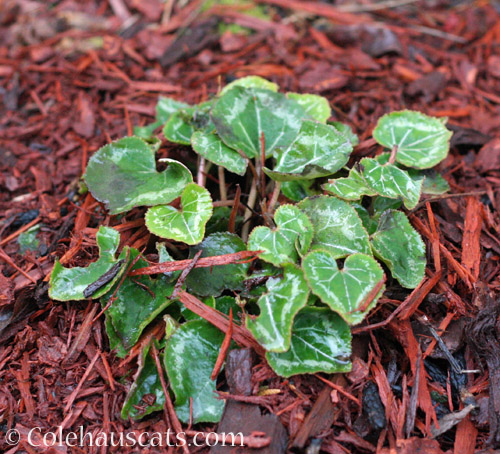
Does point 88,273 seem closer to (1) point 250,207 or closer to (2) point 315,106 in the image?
(1) point 250,207

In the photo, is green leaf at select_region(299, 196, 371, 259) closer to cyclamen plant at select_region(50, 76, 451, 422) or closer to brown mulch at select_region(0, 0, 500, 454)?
cyclamen plant at select_region(50, 76, 451, 422)

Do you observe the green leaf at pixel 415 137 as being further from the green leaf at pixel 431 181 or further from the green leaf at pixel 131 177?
the green leaf at pixel 131 177

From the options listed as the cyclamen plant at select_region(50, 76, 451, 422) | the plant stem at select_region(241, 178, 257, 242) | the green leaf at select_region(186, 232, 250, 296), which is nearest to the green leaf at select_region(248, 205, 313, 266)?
the cyclamen plant at select_region(50, 76, 451, 422)

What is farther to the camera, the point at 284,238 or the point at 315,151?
the point at 315,151

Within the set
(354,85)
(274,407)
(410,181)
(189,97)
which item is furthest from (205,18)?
(274,407)

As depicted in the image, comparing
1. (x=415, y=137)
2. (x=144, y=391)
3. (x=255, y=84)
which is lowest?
(x=144, y=391)

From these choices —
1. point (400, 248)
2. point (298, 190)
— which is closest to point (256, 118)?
point (298, 190)

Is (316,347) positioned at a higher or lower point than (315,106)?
lower
